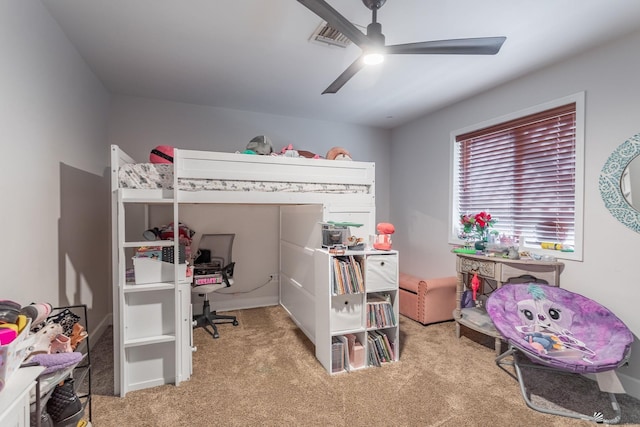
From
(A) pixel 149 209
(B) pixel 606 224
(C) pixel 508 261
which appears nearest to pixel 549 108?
(B) pixel 606 224

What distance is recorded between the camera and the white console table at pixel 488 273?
256 cm

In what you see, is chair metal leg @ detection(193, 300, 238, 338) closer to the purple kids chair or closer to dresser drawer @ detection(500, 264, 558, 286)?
the purple kids chair

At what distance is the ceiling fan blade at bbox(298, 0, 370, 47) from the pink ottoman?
2570mm

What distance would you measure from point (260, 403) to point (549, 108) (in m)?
3.27

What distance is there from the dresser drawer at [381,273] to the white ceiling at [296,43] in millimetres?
1653

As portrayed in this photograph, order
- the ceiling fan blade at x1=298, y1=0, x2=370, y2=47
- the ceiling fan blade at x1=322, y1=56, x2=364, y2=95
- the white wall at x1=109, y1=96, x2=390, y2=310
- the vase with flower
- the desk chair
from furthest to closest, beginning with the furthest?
the white wall at x1=109, y1=96, x2=390, y2=310
the desk chair
the vase with flower
the ceiling fan blade at x1=322, y1=56, x2=364, y2=95
the ceiling fan blade at x1=298, y1=0, x2=370, y2=47

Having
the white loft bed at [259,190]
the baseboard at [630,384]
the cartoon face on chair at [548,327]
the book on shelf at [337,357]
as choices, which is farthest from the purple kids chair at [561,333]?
the white loft bed at [259,190]

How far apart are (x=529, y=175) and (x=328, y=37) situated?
2.24 meters

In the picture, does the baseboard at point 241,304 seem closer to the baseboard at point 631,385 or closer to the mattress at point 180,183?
the mattress at point 180,183

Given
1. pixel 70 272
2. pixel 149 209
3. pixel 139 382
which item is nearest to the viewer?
pixel 139 382

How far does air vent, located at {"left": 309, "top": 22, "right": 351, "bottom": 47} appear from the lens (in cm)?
211

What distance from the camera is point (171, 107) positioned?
11.8 ft

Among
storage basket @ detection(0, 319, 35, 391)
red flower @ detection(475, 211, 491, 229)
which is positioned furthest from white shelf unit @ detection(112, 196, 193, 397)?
red flower @ detection(475, 211, 491, 229)

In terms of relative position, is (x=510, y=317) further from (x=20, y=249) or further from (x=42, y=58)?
(x=42, y=58)
